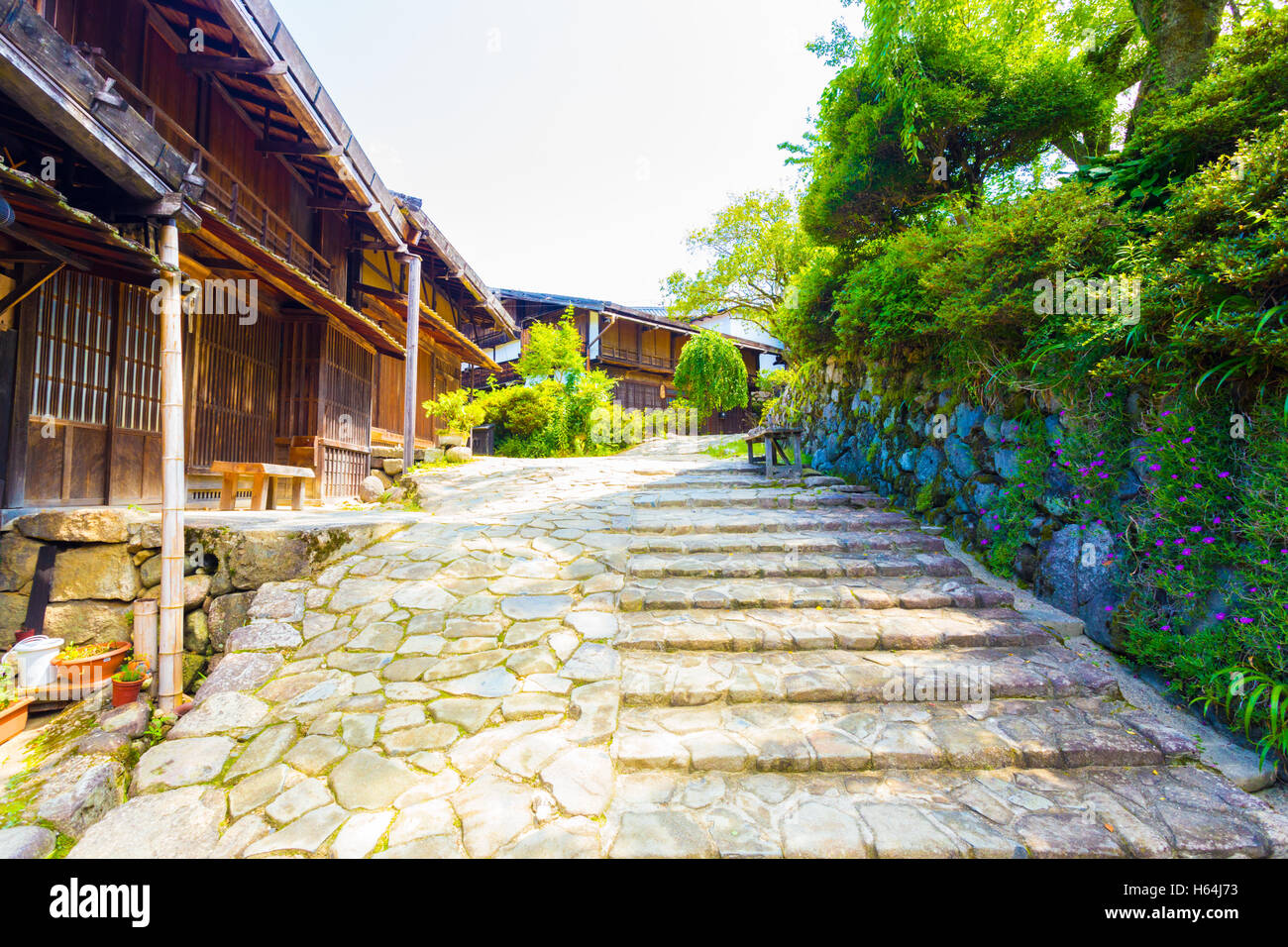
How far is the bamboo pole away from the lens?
364 centimetres

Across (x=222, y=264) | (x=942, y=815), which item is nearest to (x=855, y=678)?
(x=942, y=815)

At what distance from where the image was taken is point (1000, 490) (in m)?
4.60

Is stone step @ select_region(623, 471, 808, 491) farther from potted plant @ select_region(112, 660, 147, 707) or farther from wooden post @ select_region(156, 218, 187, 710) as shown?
potted plant @ select_region(112, 660, 147, 707)

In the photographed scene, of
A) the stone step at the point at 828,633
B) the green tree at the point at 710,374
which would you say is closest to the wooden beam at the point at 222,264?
the stone step at the point at 828,633

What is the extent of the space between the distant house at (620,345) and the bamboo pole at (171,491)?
17.7 metres

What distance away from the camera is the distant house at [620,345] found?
21672 millimetres

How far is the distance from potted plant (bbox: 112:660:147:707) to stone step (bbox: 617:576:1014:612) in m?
3.77

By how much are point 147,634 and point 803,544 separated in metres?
5.58

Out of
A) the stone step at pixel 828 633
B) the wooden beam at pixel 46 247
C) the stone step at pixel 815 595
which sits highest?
the wooden beam at pixel 46 247
